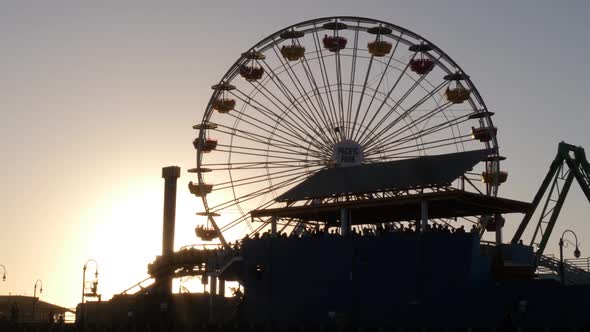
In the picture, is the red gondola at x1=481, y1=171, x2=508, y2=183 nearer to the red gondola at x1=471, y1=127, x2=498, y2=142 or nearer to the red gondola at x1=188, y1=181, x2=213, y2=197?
the red gondola at x1=471, y1=127, x2=498, y2=142

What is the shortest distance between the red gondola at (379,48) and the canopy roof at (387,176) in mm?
9435

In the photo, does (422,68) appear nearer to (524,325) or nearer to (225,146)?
(225,146)

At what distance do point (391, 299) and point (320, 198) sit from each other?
10.6 m

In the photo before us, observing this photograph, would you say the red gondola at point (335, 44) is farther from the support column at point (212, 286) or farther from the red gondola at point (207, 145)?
the support column at point (212, 286)

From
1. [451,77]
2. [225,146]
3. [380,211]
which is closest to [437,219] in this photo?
[380,211]

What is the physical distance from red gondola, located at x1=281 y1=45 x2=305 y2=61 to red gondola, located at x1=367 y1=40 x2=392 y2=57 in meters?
4.74

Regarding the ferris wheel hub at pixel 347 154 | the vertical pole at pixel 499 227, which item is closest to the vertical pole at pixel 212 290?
the ferris wheel hub at pixel 347 154

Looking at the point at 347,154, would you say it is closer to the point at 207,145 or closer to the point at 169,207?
the point at 207,145

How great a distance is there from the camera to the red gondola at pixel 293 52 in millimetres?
72000

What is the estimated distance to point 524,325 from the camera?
171 feet

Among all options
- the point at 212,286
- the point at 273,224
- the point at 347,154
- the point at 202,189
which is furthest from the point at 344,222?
the point at 202,189

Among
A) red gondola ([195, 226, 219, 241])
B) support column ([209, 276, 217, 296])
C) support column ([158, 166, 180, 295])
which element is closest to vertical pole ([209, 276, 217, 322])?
support column ([209, 276, 217, 296])

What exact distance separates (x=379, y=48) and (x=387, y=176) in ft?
38.8

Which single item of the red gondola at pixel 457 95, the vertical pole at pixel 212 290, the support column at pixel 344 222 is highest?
the red gondola at pixel 457 95
